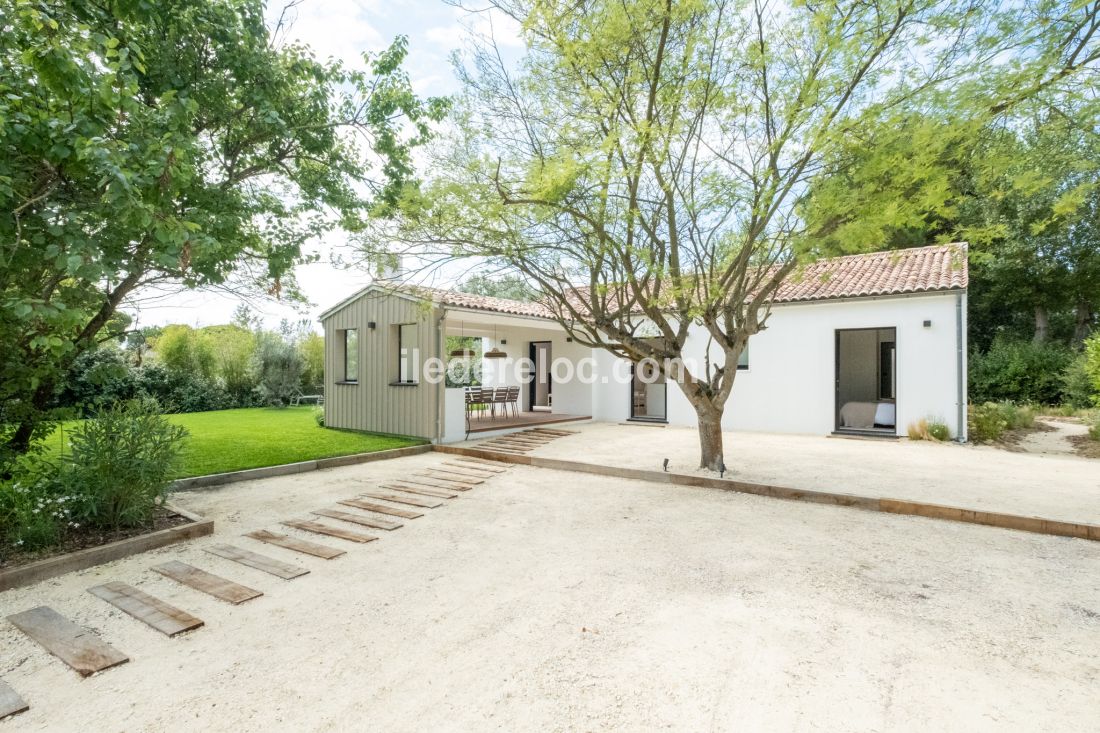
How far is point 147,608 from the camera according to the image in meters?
3.36

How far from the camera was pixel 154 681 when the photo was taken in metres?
2.58

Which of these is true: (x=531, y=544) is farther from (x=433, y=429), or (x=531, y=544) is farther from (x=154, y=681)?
(x=433, y=429)

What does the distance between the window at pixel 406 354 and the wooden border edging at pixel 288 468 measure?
74.7 inches

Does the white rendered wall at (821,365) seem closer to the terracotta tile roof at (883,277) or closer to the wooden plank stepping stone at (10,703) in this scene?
the terracotta tile roof at (883,277)

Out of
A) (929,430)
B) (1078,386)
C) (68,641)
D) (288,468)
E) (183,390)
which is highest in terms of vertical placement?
(1078,386)

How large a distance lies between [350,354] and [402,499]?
291 inches

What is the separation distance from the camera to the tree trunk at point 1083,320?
61.2ft

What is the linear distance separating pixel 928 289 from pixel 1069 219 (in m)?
11.3

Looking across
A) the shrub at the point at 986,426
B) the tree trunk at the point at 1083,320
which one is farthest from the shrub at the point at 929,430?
the tree trunk at the point at 1083,320

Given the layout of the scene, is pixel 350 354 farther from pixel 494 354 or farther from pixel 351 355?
pixel 494 354

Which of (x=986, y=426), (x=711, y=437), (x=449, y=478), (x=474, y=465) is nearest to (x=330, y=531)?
(x=449, y=478)

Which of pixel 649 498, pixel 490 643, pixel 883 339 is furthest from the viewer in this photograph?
pixel 883 339

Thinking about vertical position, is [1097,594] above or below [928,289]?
below

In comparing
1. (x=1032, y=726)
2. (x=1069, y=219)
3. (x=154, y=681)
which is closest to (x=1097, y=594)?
(x=1032, y=726)
